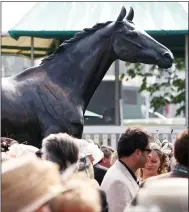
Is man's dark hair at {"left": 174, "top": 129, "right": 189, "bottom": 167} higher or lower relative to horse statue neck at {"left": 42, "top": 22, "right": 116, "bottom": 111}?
lower

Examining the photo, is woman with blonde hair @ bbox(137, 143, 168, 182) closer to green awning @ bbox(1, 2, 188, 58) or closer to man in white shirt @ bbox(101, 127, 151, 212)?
man in white shirt @ bbox(101, 127, 151, 212)

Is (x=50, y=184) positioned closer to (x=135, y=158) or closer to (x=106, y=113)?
(x=135, y=158)

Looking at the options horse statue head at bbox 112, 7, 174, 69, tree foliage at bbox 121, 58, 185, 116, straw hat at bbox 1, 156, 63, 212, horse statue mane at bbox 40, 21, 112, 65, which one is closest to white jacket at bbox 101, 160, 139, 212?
straw hat at bbox 1, 156, 63, 212

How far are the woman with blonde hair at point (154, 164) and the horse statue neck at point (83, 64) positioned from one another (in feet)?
6.02

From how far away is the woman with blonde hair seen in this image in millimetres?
7250

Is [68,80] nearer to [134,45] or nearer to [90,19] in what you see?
[134,45]

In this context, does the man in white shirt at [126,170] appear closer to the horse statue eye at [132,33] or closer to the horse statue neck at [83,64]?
the horse statue neck at [83,64]

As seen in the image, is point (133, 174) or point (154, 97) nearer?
point (133, 174)

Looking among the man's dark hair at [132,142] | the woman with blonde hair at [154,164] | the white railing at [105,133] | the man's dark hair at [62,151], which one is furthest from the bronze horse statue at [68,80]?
the white railing at [105,133]

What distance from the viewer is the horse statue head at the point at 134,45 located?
927cm

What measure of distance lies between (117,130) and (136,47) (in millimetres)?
5466

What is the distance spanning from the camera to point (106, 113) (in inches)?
643

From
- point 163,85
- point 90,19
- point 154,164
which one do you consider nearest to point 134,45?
point 154,164

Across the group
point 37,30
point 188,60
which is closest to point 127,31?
point 37,30
